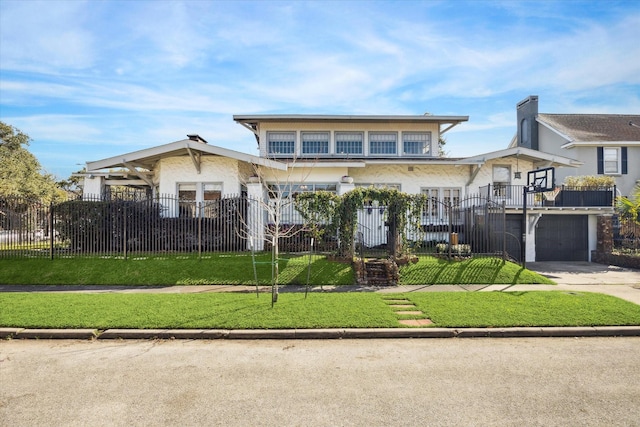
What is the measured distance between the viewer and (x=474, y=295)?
9602 mm

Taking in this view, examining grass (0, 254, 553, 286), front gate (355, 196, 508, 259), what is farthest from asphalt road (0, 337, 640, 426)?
front gate (355, 196, 508, 259)

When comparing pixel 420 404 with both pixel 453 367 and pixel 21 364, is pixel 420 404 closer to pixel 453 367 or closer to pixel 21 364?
pixel 453 367

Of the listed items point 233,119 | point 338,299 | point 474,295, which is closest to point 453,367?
point 338,299

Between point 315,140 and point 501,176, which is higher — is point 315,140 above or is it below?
above

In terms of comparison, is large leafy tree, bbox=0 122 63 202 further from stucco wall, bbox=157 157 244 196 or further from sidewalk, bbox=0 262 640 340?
sidewalk, bbox=0 262 640 340

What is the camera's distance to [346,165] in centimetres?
1750

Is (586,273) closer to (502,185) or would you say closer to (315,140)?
(502,185)

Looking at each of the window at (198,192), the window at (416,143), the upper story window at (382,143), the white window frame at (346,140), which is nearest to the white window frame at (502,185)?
the window at (416,143)

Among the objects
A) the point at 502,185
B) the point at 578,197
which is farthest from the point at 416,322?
the point at 502,185

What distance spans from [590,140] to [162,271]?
80.5ft

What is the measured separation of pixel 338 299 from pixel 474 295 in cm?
340

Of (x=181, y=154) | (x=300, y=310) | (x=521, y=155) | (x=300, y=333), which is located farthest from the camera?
(x=521, y=155)

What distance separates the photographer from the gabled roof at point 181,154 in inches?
619

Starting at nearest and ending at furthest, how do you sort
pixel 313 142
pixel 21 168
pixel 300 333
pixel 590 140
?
pixel 300 333 → pixel 313 142 → pixel 590 140 → pixel 21 168
